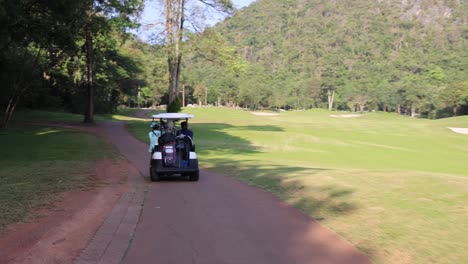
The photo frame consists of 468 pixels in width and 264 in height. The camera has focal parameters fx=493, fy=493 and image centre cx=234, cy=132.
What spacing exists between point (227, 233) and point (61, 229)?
8.75 feet

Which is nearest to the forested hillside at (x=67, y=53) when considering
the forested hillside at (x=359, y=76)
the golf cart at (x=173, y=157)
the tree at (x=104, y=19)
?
the tree at (x=104, y=19)

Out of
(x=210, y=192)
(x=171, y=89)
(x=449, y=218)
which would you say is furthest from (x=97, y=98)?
(x=449, y=218)

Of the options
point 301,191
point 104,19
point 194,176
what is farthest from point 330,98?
point 301,191

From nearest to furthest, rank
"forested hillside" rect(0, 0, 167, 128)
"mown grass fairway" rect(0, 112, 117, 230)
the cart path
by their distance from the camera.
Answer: the cart path
"mown grass fairway" rect(0, 112, 117, 230)
"forested hillside" rect(0, 0, 167, 128)

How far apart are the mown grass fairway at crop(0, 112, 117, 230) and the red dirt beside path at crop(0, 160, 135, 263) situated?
0.44 metres

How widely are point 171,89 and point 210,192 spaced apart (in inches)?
1081

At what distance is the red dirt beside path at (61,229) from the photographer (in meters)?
6.49

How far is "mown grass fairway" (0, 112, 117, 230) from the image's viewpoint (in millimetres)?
10012

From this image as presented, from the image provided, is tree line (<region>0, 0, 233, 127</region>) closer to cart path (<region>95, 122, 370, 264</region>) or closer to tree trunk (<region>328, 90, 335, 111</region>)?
cart path (<region>95, 122, 370, 264</region>)

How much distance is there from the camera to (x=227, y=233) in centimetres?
793

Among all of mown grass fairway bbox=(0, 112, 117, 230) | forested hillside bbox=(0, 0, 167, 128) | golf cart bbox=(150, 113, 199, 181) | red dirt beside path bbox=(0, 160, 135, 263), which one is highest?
forested hillside bbox=(0, 0, 167, 128)

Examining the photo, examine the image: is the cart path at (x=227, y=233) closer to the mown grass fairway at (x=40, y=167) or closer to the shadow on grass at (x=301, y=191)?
the shadow on grass at (x=301, y=191)

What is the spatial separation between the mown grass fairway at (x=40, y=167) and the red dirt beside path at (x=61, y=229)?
1.44ft

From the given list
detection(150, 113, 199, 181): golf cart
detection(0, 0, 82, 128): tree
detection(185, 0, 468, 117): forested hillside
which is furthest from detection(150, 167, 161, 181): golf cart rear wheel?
detection(185, 0, 468, 117): forested hillside
